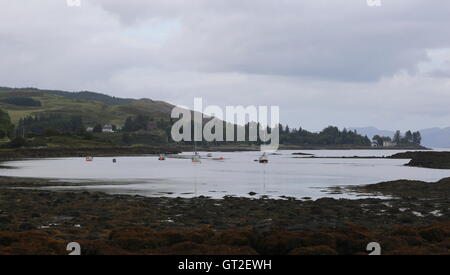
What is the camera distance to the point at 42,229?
30.0 metres

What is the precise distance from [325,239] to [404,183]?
167 ft

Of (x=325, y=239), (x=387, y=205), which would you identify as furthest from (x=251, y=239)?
(x=387, y=205)

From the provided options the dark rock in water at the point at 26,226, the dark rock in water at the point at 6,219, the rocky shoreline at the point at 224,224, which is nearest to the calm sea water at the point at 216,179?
the rocky shoreline at the point at 224,224

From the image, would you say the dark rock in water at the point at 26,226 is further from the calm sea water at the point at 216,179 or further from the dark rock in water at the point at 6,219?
the calm sea water at the point at 216,179

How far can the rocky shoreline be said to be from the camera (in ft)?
72.4

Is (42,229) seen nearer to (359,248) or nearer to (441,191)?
(359,248)

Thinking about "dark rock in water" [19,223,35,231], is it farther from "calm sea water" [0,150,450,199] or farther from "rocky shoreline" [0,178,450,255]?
"calm sea water" [0,150,450,199]

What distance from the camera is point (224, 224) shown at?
33.8m

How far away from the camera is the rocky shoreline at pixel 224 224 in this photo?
22.1m

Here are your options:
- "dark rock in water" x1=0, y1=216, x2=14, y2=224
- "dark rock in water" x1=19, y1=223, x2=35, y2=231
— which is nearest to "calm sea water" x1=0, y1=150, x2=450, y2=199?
"dark rock in water" x1=0, y1=216, x2=14, y2=224

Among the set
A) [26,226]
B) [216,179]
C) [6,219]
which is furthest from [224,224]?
[216,179]

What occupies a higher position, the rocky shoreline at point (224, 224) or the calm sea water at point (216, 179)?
the rocky shoreline at point (224, 224)

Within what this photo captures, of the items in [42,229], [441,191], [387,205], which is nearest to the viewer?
[42,229]

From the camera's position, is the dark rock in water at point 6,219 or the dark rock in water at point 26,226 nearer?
the dark rock in water at point 26,226
